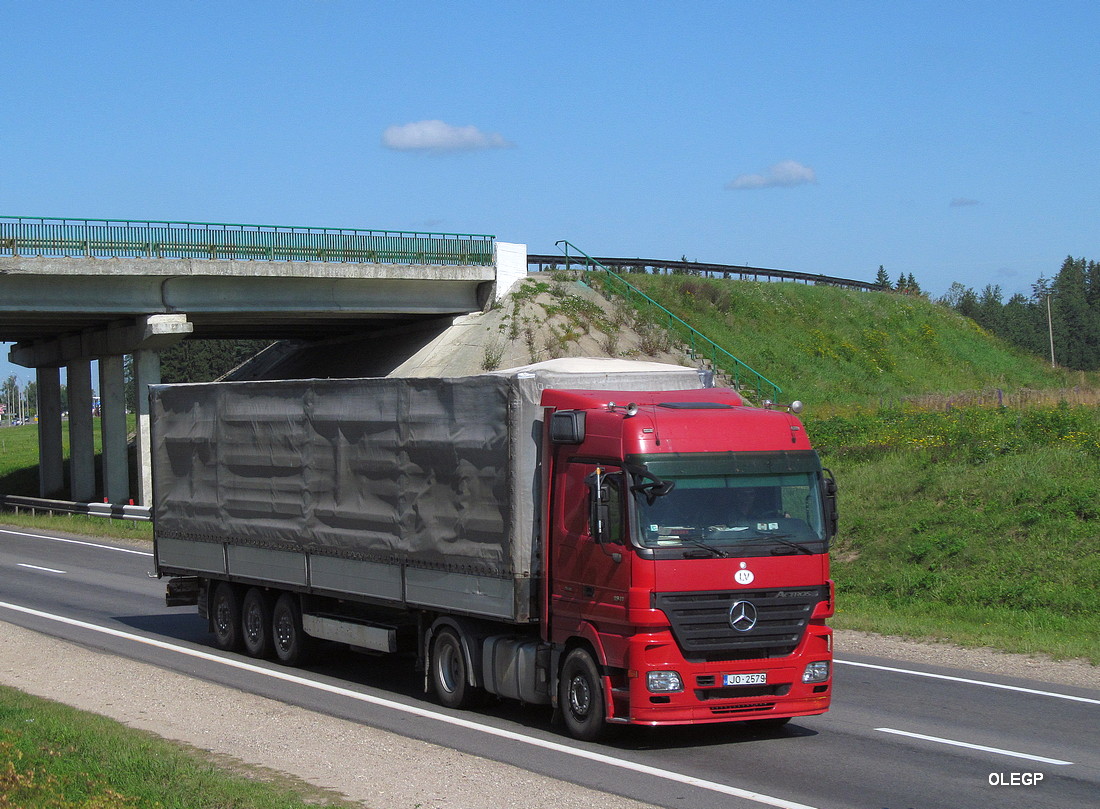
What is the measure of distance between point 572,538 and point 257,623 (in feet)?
21.5

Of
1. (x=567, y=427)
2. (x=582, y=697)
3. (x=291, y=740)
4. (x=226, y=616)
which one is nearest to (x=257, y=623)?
(x=226, y=616)

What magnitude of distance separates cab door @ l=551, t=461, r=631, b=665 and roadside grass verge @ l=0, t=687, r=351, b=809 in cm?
283

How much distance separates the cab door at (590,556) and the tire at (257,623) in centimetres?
584

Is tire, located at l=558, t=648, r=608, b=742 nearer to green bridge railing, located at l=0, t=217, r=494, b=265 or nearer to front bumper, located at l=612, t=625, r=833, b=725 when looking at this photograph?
front bumper, located at l=612, t=625, r=833, b=725

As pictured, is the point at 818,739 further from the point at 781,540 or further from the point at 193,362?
the point at 193,362

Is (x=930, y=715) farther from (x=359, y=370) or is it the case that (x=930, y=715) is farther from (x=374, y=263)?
(x=359, y=370)

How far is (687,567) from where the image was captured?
396 inches

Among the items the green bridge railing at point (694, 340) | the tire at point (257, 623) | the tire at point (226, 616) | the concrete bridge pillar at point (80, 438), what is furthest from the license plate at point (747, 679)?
the concrete bridge pillar at point (80, 438)

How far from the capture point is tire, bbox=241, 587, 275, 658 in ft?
51.1

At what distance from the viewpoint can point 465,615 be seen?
1196 centimetres

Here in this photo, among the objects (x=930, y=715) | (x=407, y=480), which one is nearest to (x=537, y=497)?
(x=407, y=480)

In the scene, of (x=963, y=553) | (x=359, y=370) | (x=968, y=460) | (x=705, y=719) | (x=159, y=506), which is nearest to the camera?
(x=705, y=719)

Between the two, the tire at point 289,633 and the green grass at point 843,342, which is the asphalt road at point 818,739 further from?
the green grass at point 843,342

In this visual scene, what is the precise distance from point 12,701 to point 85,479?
37.7 m
